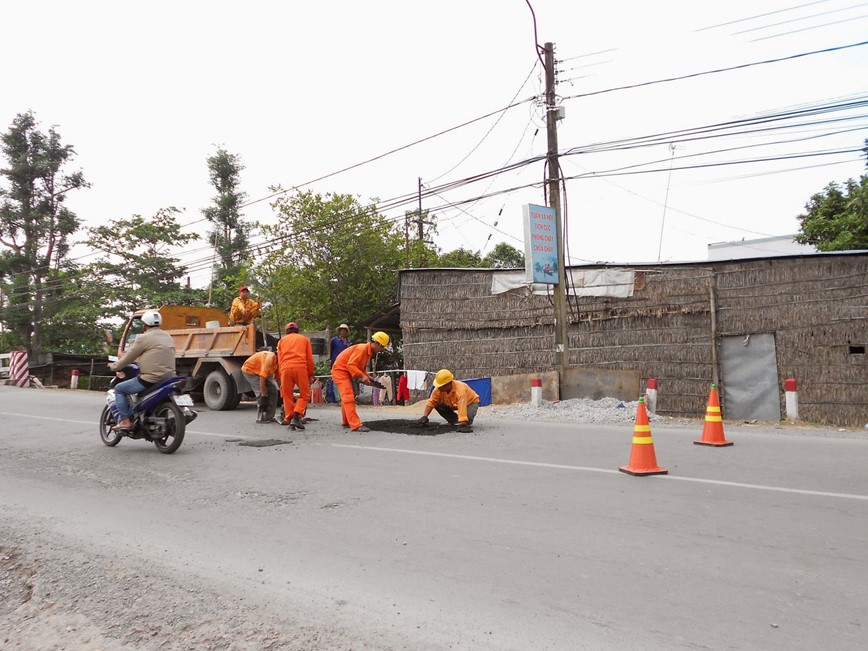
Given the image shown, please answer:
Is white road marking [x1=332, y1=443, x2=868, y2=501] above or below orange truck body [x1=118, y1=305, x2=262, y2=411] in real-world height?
below

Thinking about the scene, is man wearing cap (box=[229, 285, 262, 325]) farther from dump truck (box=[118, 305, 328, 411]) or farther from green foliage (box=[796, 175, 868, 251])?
green foliage (box=[796, 175, 868, 251])

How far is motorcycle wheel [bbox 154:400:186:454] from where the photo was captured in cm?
767

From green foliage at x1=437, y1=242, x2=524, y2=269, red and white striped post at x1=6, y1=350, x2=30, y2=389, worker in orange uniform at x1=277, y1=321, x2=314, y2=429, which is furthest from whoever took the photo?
green foliage at x1=437, y1=242, x2=524, y2=269

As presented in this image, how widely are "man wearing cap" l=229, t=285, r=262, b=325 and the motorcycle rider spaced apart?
→ 19.6 ft

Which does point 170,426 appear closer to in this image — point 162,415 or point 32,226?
point 162,415

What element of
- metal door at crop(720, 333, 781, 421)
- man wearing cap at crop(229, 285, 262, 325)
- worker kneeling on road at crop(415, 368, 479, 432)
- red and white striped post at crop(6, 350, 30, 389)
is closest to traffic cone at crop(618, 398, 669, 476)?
worker kneeling on road at crop(415, 368, 479, 432)

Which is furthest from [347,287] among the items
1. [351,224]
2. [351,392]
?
[351,392]

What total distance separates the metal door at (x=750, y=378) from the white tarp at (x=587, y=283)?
262cm

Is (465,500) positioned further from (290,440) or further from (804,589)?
(290,440)

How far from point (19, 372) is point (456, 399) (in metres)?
25.1

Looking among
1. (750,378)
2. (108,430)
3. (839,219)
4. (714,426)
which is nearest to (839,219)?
(839,219)

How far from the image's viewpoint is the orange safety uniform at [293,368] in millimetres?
10133

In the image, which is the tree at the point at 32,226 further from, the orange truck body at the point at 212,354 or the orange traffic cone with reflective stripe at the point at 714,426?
the orange traffic cone with reflective stripe at the point at 714,426

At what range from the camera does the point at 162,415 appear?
7863mm
